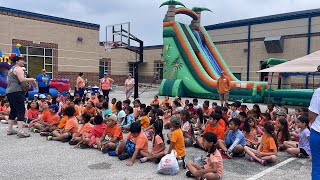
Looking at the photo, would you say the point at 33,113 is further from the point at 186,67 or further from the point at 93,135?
the point at 186,67

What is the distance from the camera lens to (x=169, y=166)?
475cm

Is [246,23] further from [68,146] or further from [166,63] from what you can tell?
[68,146]

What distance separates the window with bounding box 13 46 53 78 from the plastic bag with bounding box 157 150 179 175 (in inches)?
723

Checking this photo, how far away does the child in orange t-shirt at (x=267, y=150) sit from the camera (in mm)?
5453

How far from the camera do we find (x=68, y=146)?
255 inches

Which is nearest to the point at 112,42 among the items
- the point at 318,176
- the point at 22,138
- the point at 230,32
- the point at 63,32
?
the point at 63,32

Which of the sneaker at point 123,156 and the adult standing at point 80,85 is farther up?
the adult standing at point 80,85

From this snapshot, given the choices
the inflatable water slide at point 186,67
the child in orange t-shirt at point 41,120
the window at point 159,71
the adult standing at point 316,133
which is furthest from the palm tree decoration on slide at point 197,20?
the adult standing at point 316,133

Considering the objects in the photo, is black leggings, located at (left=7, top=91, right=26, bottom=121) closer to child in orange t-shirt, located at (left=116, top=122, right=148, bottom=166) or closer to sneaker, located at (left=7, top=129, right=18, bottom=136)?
sneaker, located at (left=7, top=129, right=18, bottom=136)

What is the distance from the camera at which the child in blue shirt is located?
230 inches

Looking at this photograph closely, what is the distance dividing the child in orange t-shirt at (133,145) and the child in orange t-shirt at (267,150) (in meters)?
2.10

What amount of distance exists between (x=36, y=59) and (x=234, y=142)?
61.5ft

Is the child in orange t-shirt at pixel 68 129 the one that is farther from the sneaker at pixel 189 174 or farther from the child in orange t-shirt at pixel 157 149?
the sneaker at pixel 189 174

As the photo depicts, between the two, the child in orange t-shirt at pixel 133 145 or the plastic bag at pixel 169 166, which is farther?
the child in orange t-shirt at pixel 133 145
